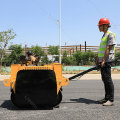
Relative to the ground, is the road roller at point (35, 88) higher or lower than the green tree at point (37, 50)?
lower

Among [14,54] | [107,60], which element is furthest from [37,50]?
[107,60]

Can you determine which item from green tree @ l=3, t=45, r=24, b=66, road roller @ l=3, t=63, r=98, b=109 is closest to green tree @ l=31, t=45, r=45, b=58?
green tree @ l=3, t=45, r=24, b=66

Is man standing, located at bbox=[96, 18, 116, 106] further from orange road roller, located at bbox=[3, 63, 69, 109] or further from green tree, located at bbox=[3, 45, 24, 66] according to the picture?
green tree, located at bbox=[3, 45, 24, 66]

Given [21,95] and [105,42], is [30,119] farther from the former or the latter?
[105,42]

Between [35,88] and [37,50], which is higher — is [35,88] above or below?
below

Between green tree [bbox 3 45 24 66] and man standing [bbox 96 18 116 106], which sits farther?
green tree [bbox 3 45 24 66]

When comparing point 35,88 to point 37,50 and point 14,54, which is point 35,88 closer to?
point 14,54

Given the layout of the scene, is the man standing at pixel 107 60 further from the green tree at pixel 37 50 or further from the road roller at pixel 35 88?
the green tree at pixel 37 50

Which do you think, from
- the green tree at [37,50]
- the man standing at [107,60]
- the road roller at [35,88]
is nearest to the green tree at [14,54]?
the green tree at [37,50]

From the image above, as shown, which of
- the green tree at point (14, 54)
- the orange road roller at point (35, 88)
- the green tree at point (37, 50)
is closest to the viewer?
the orange road roller at point (35, 88)

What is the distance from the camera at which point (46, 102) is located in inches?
159

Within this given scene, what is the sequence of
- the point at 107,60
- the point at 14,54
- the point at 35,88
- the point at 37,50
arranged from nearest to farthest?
the point at 35,88, the point at 107,60, the point at 14,54, the point at 37,50

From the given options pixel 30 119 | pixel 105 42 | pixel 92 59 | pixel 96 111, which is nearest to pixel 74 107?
pixel 96 111

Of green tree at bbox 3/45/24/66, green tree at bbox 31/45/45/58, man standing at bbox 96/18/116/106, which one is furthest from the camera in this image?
green tree at bbox 31/45/45/58
